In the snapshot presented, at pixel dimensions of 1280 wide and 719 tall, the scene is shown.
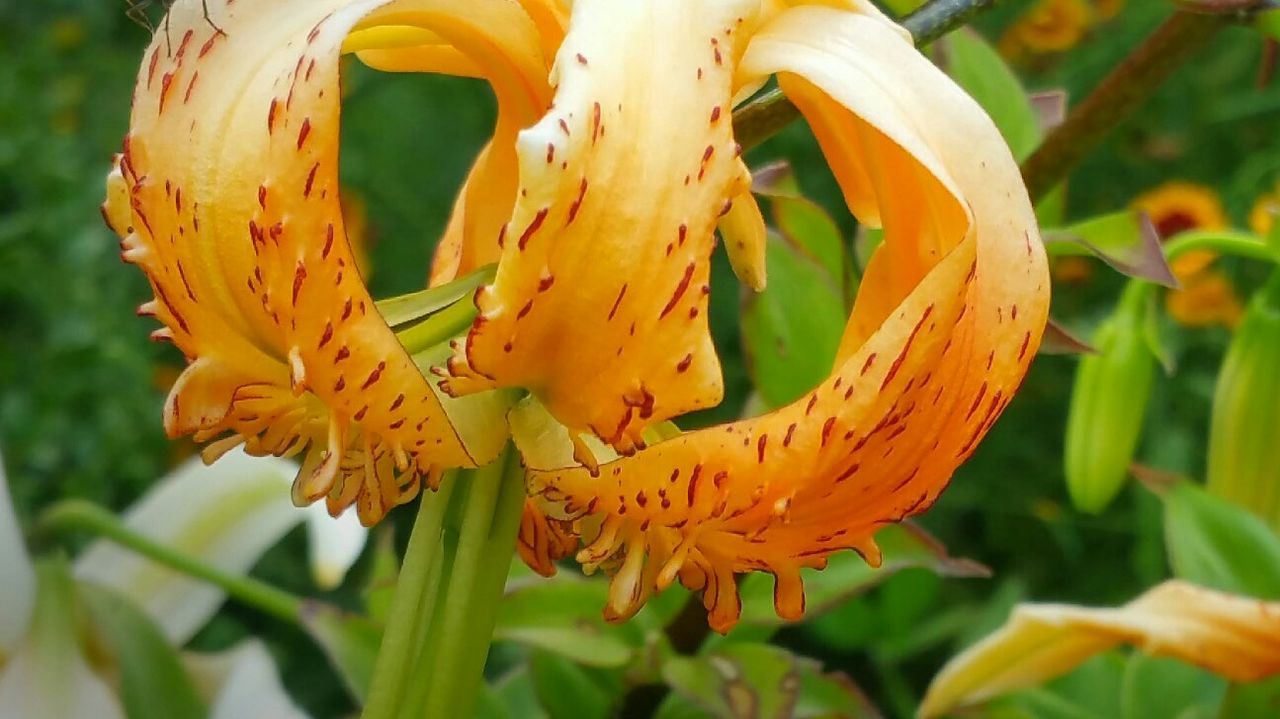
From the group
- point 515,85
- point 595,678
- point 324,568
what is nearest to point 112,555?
point 324,568

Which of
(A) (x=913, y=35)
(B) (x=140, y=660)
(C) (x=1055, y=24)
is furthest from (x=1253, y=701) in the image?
(C) (x=1055, y=24)

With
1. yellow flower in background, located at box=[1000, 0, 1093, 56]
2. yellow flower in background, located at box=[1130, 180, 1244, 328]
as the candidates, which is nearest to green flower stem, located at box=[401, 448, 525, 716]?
yellow flower in background, located at box=[1130, 180, 1244, 328]

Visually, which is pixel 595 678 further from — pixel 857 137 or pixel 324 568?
pixel 857 137

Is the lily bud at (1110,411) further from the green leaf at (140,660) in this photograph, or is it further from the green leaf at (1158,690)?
the green leaf at (140,660)

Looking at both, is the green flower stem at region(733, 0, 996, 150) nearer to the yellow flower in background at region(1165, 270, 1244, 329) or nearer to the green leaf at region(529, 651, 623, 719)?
the green leaf at region(529, 651, 623, 719)

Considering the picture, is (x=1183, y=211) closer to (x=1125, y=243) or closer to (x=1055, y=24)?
(x=1055, y=24)

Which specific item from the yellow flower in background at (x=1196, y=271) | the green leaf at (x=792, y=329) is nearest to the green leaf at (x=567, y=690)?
the green leaf at (x=792, y=329)
